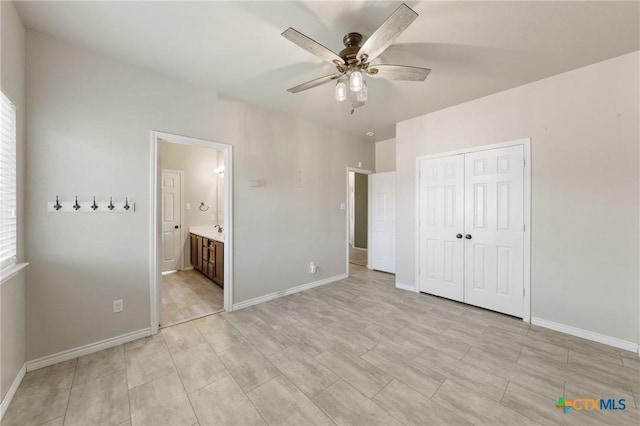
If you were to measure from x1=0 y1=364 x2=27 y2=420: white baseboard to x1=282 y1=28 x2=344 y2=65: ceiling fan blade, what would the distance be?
2982 mm

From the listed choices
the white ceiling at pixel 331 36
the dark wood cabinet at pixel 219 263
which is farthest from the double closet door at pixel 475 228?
the dark wood cabinet at pixel 219 263

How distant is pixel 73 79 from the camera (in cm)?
221

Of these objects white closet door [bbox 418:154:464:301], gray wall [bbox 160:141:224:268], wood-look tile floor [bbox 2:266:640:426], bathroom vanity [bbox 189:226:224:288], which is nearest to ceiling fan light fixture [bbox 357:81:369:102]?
white closet door [bbox 418:154:464:301]

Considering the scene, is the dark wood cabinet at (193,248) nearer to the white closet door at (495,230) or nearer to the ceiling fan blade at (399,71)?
the ceiling fan blade at (399,71)

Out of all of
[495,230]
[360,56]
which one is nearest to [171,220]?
[360,56]

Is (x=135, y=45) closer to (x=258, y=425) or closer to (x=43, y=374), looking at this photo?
(x=43, y=374)

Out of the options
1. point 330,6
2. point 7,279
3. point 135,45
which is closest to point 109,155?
point 135,45

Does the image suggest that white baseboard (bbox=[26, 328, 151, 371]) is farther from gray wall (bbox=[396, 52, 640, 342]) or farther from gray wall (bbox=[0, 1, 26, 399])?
gray wall (bbox=[396, 52, 640, 342])

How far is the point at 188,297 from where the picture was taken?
3645 mm

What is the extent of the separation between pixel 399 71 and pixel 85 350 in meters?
3.69

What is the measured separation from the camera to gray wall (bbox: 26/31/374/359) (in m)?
2.08

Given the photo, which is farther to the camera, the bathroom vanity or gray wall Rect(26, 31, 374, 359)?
the bathroom vanity

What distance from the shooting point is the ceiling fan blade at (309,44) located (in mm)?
1487

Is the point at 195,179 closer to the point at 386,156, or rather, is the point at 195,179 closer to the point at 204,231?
the point at 204,231
